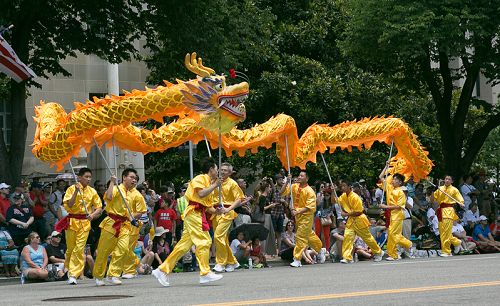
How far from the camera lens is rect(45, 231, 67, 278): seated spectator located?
827 inches

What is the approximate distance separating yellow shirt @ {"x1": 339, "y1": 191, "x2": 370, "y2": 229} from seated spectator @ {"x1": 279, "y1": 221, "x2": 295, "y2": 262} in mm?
1234

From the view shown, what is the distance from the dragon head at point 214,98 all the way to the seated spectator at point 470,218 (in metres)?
11.3

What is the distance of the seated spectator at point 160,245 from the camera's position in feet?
74.7

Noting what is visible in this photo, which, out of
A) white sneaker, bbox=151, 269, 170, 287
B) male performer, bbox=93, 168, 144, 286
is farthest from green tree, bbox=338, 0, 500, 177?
white sneaker, bbox=151, 269, 170, 287

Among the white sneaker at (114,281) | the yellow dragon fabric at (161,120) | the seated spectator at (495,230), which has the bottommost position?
the white sneaker at (114,281)

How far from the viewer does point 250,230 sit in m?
23.4

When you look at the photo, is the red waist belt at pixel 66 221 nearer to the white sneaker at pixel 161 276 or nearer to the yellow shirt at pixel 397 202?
the white sneaker at pixel 161 276

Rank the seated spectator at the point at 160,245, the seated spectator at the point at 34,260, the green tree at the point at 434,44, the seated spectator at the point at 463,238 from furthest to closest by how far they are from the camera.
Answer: the green tree at the point at 434,44, the seated spectator at the point at 463,238, the seated spectator at the point at 160,245, the seated spectator at the point at 34,260

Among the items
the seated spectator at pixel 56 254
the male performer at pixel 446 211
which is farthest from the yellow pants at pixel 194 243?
the male performer at pixel 446 211

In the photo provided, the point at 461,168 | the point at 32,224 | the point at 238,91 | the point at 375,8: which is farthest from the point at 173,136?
the point at 461,168

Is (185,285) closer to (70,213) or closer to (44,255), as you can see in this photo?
(70,213)

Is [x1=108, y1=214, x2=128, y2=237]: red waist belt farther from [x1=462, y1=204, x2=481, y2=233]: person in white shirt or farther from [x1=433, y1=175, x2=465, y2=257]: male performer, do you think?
[x1=462, y1=204, x2=481, y2=233]: person in white shirt

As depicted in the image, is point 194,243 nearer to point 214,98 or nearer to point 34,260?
point 214,98

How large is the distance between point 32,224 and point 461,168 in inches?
634
